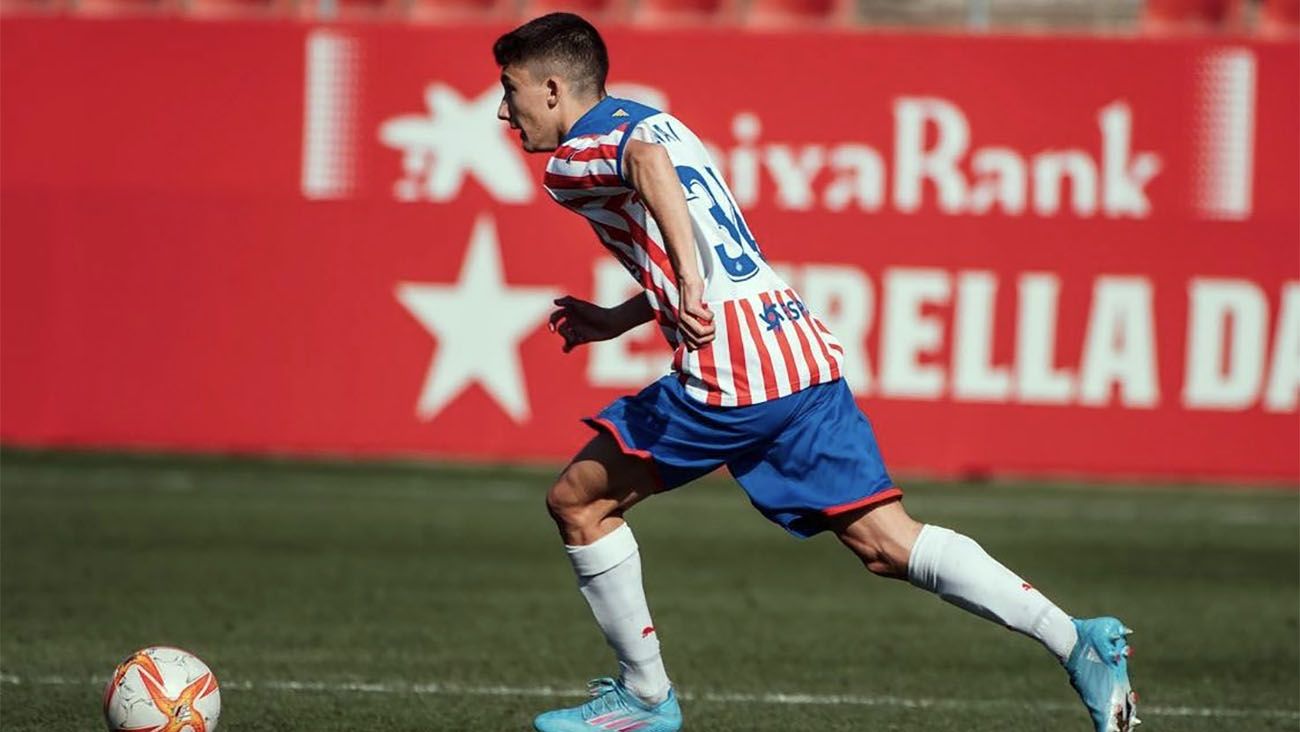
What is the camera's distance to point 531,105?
5.30m

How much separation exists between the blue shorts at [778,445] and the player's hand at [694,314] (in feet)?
1.00

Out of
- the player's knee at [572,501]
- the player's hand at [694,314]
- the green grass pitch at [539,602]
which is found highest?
the player's hand at [694,314]

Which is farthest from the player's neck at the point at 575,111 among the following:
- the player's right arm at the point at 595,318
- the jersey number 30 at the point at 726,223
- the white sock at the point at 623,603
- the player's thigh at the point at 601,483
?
the white sock at the point at 623,603

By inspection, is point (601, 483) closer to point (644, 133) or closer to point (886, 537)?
point (886, 537)

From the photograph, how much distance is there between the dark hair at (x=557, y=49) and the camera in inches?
207

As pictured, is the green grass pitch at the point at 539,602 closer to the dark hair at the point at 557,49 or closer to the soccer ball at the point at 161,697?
the soccer ball at the point at 161,697

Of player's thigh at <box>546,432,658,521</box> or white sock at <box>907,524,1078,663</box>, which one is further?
player's thigh at <box>546,432,658,521</box>

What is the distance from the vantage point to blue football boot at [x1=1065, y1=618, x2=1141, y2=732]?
494cm

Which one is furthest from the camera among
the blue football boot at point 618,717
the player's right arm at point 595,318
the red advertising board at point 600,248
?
the red advertising board at point 600,248

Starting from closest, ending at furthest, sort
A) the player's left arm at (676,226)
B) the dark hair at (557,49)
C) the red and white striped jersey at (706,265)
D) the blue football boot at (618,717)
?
the player's left arm at (676,226), the red and white striped jersey at (706,265), the dark hair at (557,49), the blue football boot at (618,717)

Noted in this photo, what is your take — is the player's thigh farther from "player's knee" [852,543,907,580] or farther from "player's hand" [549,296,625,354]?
"player's knee" [852,543,907,580]

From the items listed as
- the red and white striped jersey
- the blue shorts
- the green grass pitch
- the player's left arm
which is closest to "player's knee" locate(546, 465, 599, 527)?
the blue shorts

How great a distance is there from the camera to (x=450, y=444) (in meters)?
12.6

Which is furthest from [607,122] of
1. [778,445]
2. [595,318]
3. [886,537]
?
[886,537]
